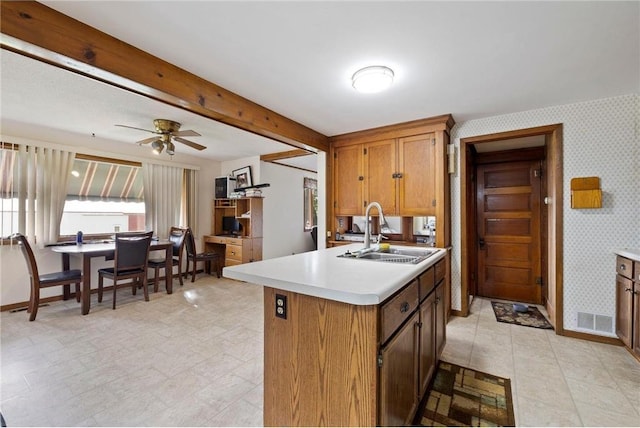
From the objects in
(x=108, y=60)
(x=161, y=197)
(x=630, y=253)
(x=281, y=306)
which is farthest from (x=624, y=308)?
(x=161, y=197)

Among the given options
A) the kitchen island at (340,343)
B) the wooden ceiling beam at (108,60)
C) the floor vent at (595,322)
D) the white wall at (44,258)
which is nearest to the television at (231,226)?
the white wall at (44,258)

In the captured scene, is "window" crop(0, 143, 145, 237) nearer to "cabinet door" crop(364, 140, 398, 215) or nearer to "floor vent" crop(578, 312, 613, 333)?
"cabinet door" crop(364, 140, 398, 215)

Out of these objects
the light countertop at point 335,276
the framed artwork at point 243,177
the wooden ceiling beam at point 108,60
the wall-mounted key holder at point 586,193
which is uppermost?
the wooden ceiling beam at point 108,60

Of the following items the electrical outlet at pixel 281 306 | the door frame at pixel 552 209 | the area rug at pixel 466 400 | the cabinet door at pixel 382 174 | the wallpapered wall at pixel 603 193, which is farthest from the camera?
the cabinet door at pixel 382 174

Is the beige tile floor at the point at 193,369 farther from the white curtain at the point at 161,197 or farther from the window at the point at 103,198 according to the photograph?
the white curtain at the point at 161,197

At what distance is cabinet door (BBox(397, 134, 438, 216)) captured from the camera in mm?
3139

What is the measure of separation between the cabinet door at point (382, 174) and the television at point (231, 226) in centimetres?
293

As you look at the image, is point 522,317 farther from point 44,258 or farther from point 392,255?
point 44,258

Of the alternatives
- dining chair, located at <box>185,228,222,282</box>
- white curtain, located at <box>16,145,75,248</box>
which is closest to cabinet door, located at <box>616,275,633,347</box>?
dining chair, located at <box>185,228,222,282</box>

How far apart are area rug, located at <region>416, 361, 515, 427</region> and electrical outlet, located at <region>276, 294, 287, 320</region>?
106cm

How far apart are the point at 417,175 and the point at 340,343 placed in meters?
2.50

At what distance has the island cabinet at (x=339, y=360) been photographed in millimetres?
1135

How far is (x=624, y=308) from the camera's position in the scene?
2373 millimetres

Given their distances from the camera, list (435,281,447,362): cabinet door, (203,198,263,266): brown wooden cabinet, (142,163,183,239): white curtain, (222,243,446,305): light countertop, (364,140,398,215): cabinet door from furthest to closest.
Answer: (203,198,263,266): brown wooden cabinet → (142,163,183,239): white curtain → (364,140,398,215): cabinet door → (435,281,447,362): cabinet door → (222,243,446,305): light countertop
